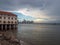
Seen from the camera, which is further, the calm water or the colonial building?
the colonial building

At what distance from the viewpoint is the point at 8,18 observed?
187 ft

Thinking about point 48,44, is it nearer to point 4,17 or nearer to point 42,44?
point 42,44

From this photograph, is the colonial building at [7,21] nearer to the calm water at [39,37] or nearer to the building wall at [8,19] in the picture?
the building wall at [8,19]

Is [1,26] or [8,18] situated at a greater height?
[8,18]

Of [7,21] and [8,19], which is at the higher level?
[8,19]

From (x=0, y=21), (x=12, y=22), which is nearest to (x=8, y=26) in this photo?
(x=12, y=22)

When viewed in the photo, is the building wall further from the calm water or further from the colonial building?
the calm water

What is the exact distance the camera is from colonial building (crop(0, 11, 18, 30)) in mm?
54122

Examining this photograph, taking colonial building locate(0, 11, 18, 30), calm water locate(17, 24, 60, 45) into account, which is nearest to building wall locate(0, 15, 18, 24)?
colonial building locate(0, 11, 18, 30)

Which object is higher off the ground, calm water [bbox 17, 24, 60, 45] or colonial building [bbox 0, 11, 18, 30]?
colonial building [bbox 0, 11, 18, 30]

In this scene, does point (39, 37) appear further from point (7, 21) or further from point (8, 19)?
point (8, 19)

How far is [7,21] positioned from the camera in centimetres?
5619

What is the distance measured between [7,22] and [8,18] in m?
2.47

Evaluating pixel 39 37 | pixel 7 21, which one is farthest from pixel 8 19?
pixel 39 37
